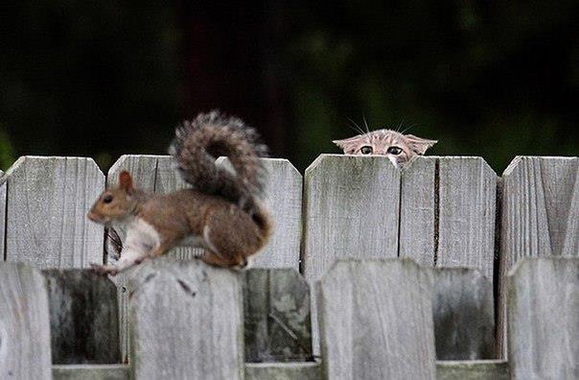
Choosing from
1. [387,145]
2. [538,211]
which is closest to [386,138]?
[387,145]

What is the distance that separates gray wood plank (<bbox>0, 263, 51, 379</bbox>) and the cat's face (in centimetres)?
304

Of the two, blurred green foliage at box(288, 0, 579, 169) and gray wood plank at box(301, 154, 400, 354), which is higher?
blurred green foliage at box(288, 0, 579, 169)

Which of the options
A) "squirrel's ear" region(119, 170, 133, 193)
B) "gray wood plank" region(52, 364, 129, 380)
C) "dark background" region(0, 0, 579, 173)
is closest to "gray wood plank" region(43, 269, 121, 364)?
"gray wood plank" region(52, 364, 129, 380)

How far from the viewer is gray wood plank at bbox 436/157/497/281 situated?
12.7 ft

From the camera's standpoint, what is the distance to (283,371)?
8.91 ft

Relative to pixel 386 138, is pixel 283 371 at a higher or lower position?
lower

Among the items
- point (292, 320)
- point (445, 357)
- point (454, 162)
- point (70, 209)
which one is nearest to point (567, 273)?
point (445, 357)

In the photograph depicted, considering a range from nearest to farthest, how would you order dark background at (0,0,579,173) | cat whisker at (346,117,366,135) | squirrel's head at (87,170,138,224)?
squirrel's head at (87,170,138,224), cat whisker at (346,117,366,135), dark background at (0,0,579,173)

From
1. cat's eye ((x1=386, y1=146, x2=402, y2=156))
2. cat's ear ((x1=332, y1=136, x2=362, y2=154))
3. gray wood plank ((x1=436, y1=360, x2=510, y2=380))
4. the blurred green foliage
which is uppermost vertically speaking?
the blurred green foliage

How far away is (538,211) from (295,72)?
4.53 metres

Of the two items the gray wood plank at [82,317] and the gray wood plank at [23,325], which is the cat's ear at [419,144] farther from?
the gray wood plank at [23,325]

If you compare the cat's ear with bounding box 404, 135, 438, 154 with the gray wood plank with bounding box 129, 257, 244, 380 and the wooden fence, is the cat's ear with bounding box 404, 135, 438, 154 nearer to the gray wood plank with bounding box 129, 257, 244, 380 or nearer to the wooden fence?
the wooden fence

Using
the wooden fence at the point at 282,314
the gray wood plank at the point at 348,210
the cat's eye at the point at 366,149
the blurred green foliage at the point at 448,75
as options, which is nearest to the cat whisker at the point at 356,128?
the blurred green foliage at the point at 448,75

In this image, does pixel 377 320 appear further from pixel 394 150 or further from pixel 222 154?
pixel 394 150
